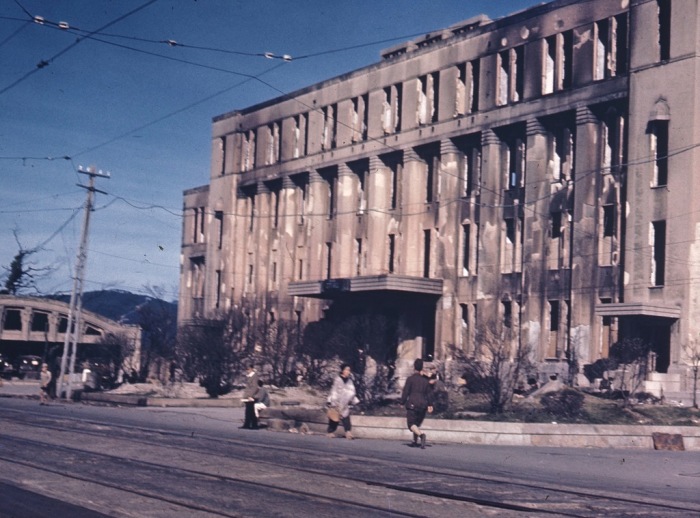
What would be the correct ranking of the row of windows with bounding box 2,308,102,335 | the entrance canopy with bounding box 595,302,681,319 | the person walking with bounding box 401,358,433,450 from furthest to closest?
1. the row of windows with bounding box 2,308,102,335
2. the entrance canopy with bounding box 595,302,681,319
3. the person walking with bounding box 401,358,433,450

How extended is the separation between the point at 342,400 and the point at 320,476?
771cm

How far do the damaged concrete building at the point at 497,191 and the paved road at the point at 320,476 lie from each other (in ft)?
69.7

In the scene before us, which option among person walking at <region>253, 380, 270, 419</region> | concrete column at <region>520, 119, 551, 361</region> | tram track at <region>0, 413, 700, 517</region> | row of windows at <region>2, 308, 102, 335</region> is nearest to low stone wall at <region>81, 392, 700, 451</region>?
person walking at <region>253, 380, 270, 419</region>

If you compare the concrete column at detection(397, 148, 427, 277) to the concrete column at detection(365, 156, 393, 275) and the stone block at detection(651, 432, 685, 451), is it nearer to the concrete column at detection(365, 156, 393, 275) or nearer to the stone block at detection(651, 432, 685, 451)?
the concrete column at detection(365, 156, 393, 275)

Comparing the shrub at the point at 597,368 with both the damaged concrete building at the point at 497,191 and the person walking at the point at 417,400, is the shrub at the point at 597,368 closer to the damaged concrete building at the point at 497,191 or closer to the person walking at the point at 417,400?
the damaged concrete building at the point at 497,191

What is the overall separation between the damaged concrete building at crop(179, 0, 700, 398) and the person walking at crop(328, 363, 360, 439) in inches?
766

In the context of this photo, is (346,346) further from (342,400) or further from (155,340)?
(342,400)

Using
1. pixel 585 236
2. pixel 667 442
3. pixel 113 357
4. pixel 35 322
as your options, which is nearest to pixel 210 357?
pixel 113 357

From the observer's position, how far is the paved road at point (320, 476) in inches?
415

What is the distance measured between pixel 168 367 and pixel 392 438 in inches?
1361

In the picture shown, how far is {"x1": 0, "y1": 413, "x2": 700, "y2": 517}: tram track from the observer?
10.8 meters

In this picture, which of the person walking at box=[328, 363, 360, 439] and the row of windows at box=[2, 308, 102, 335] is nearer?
the person walking at box=[328, 363, 360, 439]

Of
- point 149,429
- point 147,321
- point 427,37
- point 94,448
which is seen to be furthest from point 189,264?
point 94,448

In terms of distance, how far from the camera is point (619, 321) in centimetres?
4078
